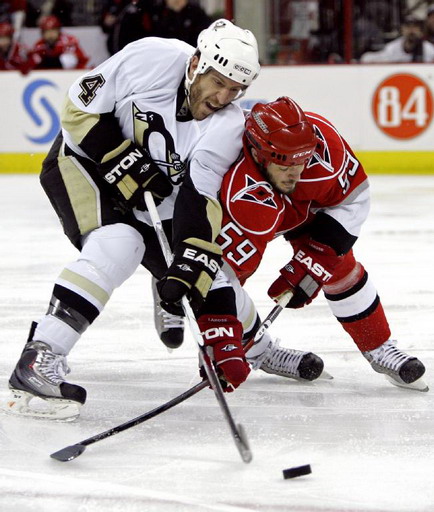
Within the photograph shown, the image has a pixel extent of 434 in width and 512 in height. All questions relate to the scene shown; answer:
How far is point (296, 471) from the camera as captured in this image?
7.55 ft

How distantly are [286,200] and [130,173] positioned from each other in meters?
0.40

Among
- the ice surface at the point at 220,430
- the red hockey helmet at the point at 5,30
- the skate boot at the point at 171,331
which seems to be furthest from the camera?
the red hockey helmet at the point at 5,30

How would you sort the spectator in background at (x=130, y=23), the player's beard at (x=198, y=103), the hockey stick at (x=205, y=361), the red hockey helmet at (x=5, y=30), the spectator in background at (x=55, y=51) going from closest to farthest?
Result: the hockey stick at (x=205, y=361) < the player's beard at (x=198, y=103) < the spectator in background at (x=130, y=23) < the spectator in background at (x=55, y=51) < the red hockey helmet at (x=5, y=30)

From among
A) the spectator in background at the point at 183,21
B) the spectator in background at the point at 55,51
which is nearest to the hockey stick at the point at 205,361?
the spectator in background at the point at 183,21

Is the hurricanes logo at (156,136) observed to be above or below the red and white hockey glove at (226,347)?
above

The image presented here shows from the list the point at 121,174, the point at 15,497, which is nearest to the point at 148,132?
the point at 121,174

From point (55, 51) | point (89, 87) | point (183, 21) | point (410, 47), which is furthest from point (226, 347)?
point (55, 51)

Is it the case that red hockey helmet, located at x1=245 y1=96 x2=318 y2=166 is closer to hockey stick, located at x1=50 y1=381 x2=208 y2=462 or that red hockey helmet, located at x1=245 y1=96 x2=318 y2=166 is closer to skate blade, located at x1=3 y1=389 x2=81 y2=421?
hockey stick, located at x1=50 y1=381 x2=208 y2=462

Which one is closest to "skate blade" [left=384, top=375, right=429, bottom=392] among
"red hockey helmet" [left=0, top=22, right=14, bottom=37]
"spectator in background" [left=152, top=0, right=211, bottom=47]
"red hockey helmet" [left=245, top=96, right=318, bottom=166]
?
"red hockey helmet" [left=245, top=96, right=318, bottom=166]

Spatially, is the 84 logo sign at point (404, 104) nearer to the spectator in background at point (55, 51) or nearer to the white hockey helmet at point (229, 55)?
the spectator in background at point (55, 51)

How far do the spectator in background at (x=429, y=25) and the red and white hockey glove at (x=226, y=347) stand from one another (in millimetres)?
5863

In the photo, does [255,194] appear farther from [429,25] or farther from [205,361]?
[429,25]

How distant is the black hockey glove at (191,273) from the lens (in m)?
2.63

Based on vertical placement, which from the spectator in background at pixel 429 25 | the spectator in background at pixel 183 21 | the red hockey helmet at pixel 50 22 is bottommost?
the spectator in background at pixel 429 25
